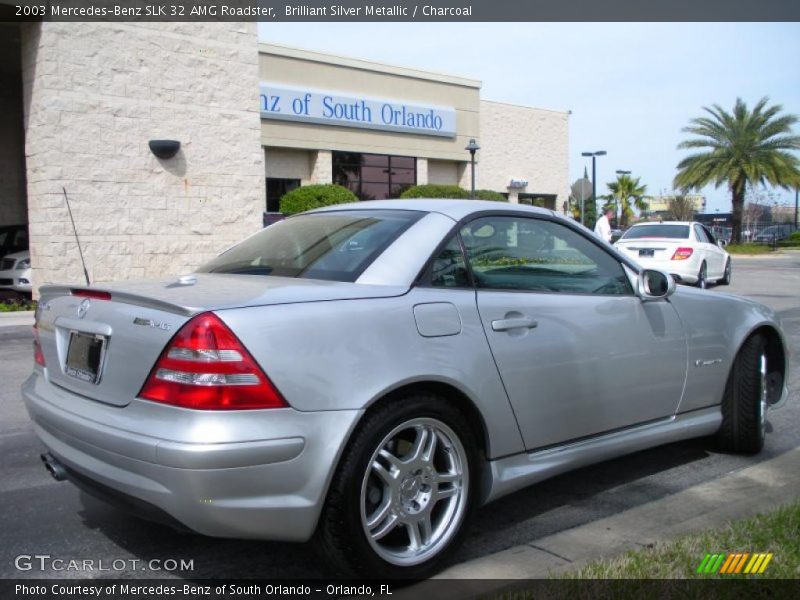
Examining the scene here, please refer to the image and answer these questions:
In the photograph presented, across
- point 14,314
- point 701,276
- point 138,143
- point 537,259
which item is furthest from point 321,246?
point 701,276

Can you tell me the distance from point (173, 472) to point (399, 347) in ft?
3.12

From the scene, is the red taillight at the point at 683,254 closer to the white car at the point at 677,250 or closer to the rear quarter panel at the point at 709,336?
the white car at the point at 677,250

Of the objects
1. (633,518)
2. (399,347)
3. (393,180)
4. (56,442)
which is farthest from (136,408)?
Result: (393,180)

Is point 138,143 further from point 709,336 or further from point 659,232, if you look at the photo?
point 709,336

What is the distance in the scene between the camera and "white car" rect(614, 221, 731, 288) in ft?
55.1

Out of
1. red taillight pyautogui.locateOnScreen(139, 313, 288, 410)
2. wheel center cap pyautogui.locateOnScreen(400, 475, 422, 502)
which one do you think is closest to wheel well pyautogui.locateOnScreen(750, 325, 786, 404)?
wheel center cap pyautogui.locateOnScreen(400, 475, 422, 502)

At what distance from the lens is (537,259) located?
4031 mm

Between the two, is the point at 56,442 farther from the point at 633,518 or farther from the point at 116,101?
the point at 116,101

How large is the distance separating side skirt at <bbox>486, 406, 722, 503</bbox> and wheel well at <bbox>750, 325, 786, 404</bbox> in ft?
2.50

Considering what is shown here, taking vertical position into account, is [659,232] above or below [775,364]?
above

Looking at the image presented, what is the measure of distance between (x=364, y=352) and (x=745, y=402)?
2889 mm

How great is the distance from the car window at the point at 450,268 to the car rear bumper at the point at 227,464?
32.4 inches

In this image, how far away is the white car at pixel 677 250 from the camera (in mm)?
16781

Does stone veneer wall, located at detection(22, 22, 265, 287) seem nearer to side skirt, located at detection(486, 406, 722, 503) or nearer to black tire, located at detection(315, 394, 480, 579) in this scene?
side skirt, located at detection(486, 406, 722, 503)
